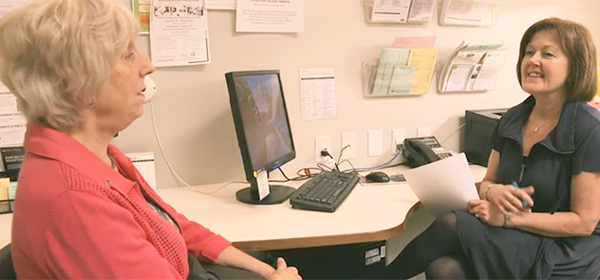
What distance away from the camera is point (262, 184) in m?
1.76

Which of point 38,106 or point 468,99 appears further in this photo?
point 468,99

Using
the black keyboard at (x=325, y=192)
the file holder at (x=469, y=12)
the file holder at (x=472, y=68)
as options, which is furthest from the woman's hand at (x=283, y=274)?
the file holder at (x=469, y=12)

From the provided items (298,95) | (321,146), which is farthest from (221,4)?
(321,146)

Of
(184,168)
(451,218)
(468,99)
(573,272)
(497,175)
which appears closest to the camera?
(573,272)

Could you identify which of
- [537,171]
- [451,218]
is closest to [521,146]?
[537,171]

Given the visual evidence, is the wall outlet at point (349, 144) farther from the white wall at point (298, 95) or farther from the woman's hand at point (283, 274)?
the woman's hand at point (283, 274)

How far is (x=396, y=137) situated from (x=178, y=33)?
1.17 metres

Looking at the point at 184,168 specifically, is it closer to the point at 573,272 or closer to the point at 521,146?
the point at 521,146

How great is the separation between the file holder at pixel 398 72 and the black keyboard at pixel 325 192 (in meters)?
0.48

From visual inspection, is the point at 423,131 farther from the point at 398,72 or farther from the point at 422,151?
the point at 398,72

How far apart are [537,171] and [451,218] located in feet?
1.11

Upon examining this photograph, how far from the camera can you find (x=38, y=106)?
0.95 meters

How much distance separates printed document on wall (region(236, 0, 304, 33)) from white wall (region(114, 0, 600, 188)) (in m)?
0.03

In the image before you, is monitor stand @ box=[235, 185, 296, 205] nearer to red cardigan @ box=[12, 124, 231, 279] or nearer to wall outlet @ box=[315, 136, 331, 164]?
wall outlet @ box=[315, 136, 331, 164]
